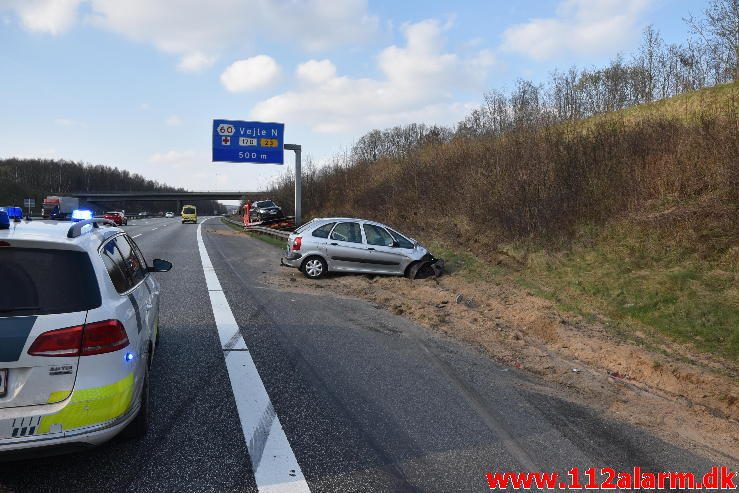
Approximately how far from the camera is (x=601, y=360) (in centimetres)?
603

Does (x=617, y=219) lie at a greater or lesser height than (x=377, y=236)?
greater

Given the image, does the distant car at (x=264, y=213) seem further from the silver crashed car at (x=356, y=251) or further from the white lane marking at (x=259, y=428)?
the white lane marking at (x=259, y=428)

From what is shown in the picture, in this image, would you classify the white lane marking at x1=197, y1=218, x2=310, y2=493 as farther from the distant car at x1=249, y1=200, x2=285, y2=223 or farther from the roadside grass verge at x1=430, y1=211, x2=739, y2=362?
the distant car at x1=249, y1=200, x2=285, y2=223

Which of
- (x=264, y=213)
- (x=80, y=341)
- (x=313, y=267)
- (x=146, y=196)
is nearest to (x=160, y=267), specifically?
(x=80, y=341)

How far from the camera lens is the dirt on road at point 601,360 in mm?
4340

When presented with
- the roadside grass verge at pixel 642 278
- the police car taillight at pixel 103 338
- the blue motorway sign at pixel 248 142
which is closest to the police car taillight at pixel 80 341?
the police car taillight at pixel 103 338

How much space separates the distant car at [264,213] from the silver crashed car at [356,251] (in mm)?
21946

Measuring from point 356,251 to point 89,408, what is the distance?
938cm

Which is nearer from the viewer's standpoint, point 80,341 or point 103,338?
point 80,341

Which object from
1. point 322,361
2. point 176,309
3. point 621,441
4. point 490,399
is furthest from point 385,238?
point 621,441

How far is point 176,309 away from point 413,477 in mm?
5934

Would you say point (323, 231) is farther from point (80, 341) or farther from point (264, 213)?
point (264, 213)

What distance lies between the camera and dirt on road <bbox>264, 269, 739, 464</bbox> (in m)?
4.34

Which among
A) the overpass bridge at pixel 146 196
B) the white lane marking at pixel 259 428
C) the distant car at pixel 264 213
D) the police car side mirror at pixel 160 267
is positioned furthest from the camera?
the overpass bridge at pixel 146 196
